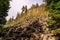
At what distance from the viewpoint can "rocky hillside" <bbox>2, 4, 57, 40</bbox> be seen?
5318cm

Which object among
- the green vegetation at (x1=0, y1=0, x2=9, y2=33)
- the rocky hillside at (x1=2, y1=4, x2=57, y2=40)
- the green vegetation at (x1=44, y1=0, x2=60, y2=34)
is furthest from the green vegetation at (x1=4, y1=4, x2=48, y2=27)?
the green vegetation at (x1=44, y1=0, x2=60, y2=34)

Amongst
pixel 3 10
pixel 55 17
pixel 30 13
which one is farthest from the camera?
pixel 30 13

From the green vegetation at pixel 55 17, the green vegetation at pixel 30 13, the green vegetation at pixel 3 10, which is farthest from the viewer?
the green vegetation at pixel 30 13

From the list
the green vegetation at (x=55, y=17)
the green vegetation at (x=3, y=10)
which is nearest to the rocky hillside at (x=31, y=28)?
the green vegetation at (x=3, y=10)

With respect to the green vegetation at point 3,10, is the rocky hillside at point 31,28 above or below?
below

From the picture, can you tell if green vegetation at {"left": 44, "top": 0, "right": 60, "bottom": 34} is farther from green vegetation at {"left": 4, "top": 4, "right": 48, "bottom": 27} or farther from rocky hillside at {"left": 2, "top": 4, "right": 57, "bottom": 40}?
green vegetation at {"left": 4, "top": 4, "right": 48, "bottom": 27}

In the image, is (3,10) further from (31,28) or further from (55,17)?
(55,17)

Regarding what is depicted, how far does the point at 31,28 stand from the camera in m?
54.9

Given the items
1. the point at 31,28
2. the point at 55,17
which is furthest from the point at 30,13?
the point at 55,17

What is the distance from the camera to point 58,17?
43.8 metres

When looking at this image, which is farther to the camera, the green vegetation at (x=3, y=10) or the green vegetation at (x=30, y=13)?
the green vegetation at (x=30, y=13)

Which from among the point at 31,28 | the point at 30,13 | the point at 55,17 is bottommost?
the point at 31,28

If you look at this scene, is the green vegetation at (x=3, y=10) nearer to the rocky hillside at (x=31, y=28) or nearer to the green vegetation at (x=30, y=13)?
the rocky hillside at (x=31, y=28)

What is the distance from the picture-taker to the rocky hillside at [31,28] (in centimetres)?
5318
